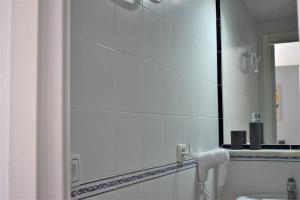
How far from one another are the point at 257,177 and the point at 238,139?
0.76 feet

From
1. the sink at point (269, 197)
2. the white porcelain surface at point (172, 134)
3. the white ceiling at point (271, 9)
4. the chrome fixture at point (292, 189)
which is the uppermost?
the white ceiling at point (271, 9)

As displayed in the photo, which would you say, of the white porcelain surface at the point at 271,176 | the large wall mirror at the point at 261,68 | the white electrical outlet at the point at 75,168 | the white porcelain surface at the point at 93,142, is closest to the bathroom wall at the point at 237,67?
the large wall mirror at the point at 261,68

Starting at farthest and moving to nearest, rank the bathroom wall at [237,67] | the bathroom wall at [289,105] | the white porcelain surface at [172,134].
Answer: the bathroom wall at [237,67] → the bathroom wall at [289,105] → the white porcelain surface at [172,134]

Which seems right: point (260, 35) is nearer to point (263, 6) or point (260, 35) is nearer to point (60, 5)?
point (263, 6)

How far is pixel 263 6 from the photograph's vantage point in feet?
7.22

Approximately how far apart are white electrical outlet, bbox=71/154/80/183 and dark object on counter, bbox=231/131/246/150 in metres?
1.37

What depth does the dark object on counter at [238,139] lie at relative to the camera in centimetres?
216

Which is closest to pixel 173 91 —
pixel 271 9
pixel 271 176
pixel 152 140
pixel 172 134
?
pixel 172 134

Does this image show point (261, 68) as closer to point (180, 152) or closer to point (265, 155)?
point (265, 155)

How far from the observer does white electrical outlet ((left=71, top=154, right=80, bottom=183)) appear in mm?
938

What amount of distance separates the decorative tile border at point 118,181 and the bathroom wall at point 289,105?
0.77 meters

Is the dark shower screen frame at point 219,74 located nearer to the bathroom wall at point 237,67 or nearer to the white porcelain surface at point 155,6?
the bathroom wall at point 237,67

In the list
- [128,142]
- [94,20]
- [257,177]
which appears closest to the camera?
[94,20]

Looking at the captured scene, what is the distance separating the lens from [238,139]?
2160 mm
